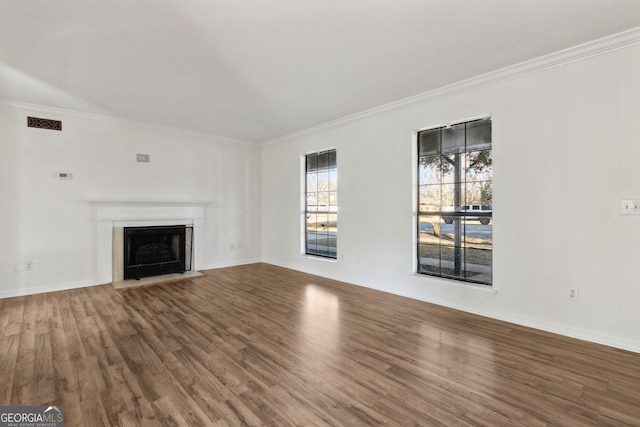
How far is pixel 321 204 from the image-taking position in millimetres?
5641

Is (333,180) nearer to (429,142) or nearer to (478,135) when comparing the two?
(429,142)

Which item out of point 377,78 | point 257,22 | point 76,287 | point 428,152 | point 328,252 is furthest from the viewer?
point 328,252

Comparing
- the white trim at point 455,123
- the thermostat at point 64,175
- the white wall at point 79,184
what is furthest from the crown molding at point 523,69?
the thermostat at point 64,175

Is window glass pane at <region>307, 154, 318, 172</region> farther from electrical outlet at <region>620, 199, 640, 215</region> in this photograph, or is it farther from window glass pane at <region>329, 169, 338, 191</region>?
electrical outlet at <region>620, 199, 640, 215</region>

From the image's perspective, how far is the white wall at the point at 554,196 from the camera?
264cm

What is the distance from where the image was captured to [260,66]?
310 centimetres

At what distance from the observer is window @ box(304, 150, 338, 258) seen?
5402 mm

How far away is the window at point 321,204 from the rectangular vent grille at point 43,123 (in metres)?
3.91

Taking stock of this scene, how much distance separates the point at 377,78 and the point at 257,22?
1.55 metres

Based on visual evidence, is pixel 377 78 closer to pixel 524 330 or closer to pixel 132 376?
pixel 524 330

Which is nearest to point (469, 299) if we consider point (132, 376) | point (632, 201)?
point (632, 201)

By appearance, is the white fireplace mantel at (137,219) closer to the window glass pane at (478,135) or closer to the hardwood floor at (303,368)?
the hardwood floor at (303,368)

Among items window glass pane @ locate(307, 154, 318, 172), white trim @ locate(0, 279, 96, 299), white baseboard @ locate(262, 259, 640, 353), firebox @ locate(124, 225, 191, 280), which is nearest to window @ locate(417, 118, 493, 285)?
white baseboard @ locate(262, 259, 640, 353)

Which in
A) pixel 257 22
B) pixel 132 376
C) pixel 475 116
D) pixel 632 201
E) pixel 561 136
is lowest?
pixel 132 376
